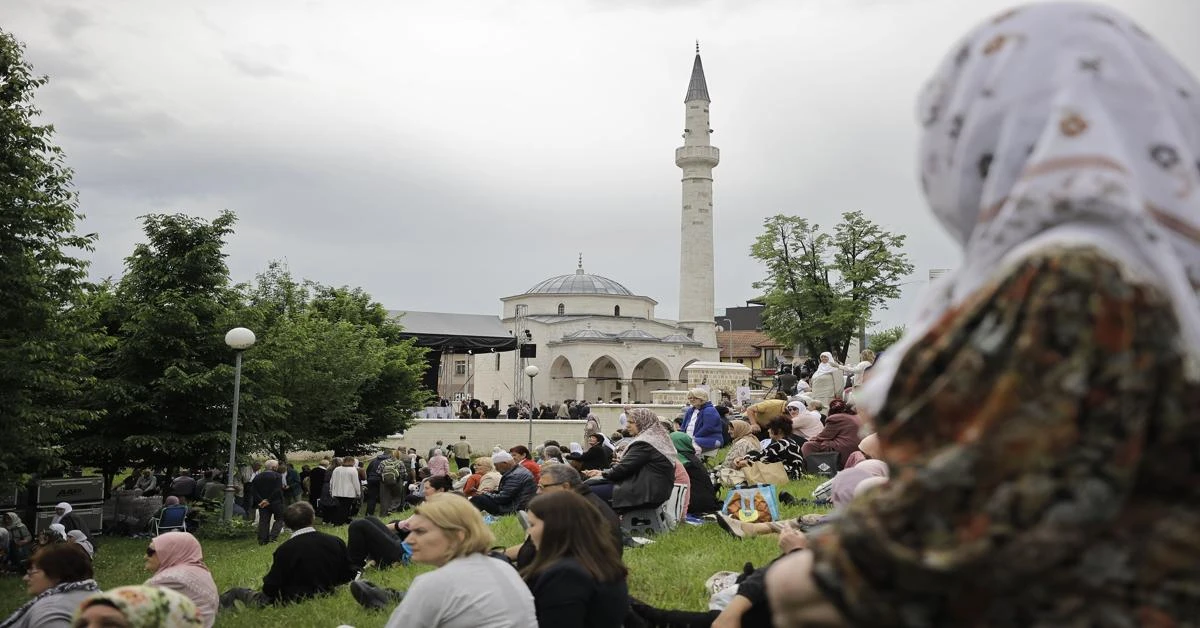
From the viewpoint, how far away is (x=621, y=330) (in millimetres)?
75562

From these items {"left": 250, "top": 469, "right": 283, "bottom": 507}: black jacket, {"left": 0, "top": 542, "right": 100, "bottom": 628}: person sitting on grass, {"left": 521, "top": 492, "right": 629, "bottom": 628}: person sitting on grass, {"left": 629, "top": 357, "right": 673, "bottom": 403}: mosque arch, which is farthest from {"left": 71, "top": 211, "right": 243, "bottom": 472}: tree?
{"left": 629, "top": 357, "right": 673, "bottom": 403}: mosque arch

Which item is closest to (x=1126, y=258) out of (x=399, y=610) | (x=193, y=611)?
(x=399, y=610)

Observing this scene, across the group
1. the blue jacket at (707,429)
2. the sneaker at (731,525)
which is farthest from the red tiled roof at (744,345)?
the sneaker at (731,525)

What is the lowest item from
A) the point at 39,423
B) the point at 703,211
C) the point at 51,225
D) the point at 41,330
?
the point at 39,423

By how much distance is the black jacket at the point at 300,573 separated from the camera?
985 cm

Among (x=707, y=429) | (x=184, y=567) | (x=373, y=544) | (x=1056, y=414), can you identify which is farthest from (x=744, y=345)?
(x=1056, y=414)

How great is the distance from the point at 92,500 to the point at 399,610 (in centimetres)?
1834

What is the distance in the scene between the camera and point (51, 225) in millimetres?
15547

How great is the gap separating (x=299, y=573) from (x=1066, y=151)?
9691 millimetres

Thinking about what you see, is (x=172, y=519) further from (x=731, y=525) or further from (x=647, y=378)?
(x=647, y=378)

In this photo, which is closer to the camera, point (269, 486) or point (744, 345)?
point (269, 486)

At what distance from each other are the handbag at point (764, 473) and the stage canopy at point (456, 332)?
35155 mm

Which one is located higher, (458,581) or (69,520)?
(458,581)

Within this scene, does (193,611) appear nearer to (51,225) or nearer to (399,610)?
(399,610)
